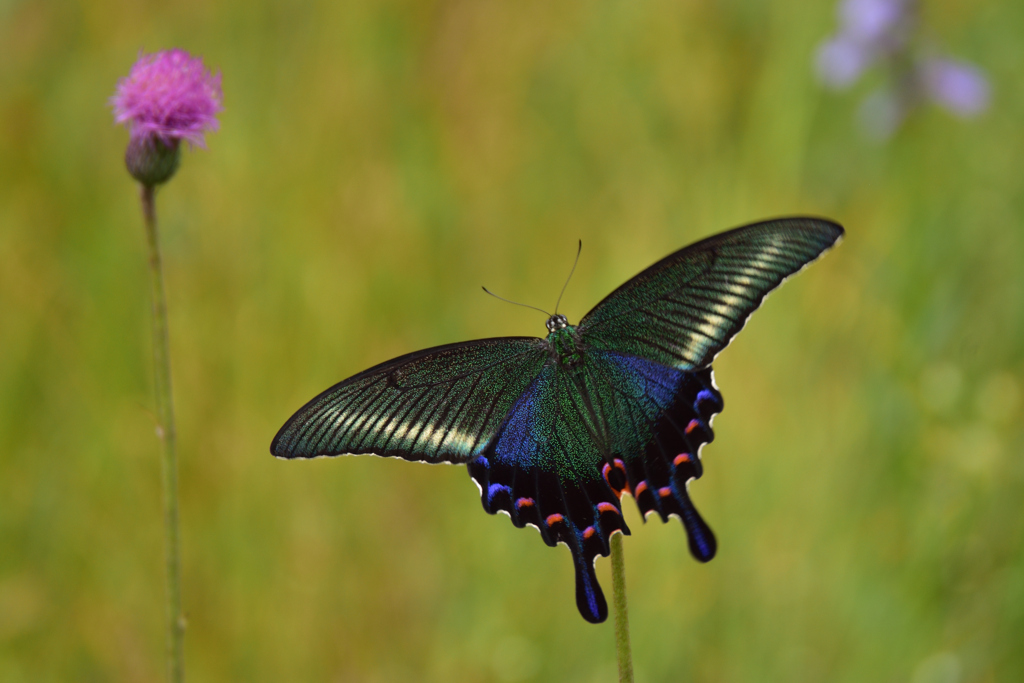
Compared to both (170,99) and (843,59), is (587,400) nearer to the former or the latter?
(170,99)

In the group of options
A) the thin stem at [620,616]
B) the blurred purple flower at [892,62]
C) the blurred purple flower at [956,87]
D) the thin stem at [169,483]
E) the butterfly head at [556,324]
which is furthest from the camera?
the blurred purple flower at [892,62]

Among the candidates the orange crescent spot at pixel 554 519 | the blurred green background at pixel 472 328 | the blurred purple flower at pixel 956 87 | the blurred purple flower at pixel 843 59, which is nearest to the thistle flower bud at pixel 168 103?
the orange crescent spot at pixel 554 519

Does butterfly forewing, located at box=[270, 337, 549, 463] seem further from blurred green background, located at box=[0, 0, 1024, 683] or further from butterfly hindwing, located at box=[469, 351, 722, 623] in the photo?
blurred green background, located at box=[0, 0, 1024, 683]

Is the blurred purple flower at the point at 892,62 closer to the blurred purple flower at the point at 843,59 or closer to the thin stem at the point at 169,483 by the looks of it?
the blurred purple flower at the point at 843,59

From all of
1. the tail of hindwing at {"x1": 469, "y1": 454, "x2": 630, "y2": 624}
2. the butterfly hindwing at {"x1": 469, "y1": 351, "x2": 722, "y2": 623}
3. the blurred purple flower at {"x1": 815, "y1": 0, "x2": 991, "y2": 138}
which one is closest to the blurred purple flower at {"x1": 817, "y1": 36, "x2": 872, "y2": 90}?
the blurred purple flower at {"x1": 815, "y1": 0, "x2": 991, "y2": 138}

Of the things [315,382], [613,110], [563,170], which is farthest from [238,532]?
[613,110]

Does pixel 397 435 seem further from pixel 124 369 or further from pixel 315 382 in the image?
pixel 124 369

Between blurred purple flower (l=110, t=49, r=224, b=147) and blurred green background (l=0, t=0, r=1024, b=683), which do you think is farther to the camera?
blurred green background (l=0, t=0, r=1024, b=683)
